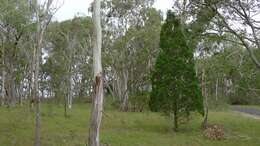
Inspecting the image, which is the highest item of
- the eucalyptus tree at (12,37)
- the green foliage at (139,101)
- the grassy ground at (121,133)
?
the eucalyptus tree at (12,37)

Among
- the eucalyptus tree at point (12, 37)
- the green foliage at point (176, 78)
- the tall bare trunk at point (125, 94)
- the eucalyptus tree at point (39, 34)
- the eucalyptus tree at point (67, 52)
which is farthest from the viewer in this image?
the tall bare trunk at point (125, 94)

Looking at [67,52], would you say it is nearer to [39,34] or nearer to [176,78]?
[176,78]

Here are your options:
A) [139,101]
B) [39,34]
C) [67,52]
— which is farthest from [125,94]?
[39,34]

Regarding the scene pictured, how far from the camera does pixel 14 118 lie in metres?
26.8

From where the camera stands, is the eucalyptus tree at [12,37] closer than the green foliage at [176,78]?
No

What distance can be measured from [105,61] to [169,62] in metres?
20.7

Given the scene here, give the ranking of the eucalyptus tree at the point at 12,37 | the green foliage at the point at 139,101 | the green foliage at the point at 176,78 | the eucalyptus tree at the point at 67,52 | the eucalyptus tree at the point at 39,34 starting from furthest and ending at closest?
the eucalyptus tree at the point at 67,52 → the green foliage at the point at 139,101 → the eucalyptus tree at the point at 12,37 → the green foliage at the point at 176,78 → the eucalyptus tree at the point at 39,34

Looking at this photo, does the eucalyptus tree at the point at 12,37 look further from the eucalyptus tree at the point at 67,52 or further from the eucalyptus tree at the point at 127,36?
the eucalyptus tree at the point at 127,36

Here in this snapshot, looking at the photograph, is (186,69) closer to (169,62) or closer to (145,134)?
(169,62)

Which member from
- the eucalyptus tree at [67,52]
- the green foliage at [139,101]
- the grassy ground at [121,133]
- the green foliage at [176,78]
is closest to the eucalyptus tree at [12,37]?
the eucalyptus tree at [67,52]

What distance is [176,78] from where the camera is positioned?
23.4 metres

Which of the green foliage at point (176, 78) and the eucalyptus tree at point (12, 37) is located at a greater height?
the eucalyptus tree at point (12, 37)

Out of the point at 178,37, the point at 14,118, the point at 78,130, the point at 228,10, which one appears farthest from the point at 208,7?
the point at 14,118

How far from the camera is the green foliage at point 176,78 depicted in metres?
23.2
